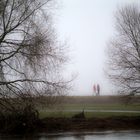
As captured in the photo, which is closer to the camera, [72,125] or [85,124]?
[72,125]

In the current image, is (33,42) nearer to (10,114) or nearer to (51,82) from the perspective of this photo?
(51,82)

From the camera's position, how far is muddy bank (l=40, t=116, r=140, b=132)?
24469 mm

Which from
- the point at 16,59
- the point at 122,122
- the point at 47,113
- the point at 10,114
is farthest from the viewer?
the point at 47,113

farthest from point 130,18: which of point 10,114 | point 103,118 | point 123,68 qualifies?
point 10,114

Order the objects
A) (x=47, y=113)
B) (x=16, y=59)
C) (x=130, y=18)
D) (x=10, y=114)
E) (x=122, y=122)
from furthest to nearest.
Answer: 1. (x=130, y=18)
2. (x=47, y=113)
3. (x=122, y=122)
4. (x=10, y=114)
5. (x=16, y=59)

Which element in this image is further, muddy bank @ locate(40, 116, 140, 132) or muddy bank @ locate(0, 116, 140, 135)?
muddy bank @ locate(40, 116, 140, 132)

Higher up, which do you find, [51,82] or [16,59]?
[16,59]

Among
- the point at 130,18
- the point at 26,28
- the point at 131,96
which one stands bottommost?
the point at 131,96

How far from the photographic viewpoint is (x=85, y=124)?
25250 millimetres

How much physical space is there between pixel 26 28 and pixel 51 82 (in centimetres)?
408

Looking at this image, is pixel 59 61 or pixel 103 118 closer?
pixel 59 61

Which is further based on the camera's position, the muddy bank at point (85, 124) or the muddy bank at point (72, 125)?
the muddy bank at point (85, 124)

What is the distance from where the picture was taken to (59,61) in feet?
74.1

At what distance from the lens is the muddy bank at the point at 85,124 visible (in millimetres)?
24469
